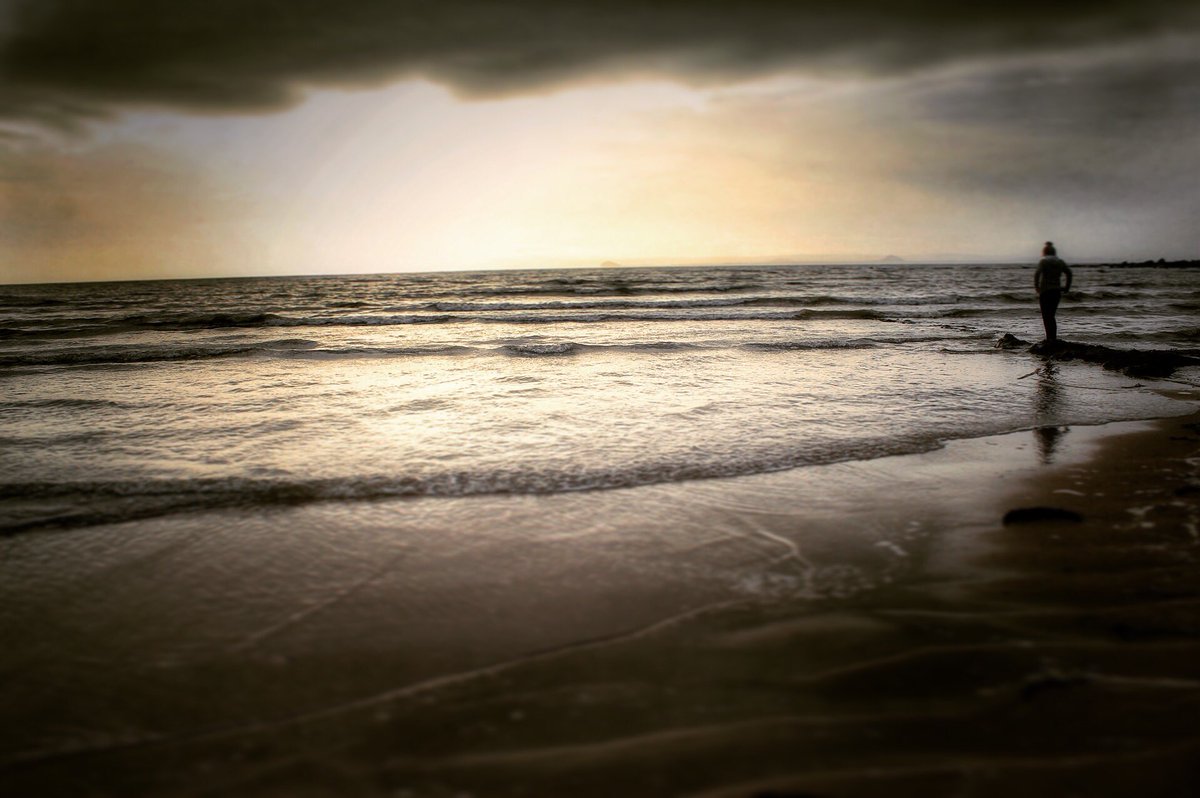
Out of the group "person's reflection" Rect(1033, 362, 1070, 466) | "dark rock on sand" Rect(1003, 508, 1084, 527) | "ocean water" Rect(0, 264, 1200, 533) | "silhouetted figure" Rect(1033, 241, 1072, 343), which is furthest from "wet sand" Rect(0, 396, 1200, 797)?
"silhouetted figure" Rect(1033, 241, 1072, 343)

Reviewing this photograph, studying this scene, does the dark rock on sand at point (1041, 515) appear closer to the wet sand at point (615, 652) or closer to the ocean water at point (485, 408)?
the wet sand at point (615, 652)

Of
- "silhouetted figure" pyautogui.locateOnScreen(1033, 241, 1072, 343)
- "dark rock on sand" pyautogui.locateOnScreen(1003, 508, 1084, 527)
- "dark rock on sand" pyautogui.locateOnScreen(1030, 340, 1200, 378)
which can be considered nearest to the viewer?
"dark rock on sand" pyautogui.locateOnScreen(1003, 508, 1084, 527)

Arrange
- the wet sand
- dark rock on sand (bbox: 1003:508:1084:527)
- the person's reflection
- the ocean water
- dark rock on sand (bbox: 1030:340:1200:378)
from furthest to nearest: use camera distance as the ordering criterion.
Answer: dark rock on sand (bbox: 1030:340:1200:378) → the person's reflection → the ocean water → dark rock on sand (bbox: 1003:508:1084:527) → the wet sand


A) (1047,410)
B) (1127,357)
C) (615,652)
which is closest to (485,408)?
(615,652)

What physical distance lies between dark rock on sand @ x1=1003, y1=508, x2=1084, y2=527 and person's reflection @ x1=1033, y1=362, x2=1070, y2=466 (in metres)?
1.66

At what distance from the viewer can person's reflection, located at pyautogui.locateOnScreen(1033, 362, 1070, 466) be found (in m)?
6.14

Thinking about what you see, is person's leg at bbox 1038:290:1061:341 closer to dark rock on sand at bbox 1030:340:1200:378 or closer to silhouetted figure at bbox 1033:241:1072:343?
silhouetted figure at bbox 1033:241:1072:343

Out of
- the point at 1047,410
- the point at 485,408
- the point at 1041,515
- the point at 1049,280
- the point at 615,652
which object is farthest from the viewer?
the point at 1049,280

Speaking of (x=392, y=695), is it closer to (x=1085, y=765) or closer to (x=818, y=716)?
(x=818, y=716)

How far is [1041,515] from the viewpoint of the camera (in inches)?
163

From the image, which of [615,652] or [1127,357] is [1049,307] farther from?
[615,652]

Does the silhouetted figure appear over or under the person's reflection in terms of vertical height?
over

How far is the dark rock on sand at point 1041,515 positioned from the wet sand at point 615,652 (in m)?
0.13

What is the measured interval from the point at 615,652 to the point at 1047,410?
753 cm
